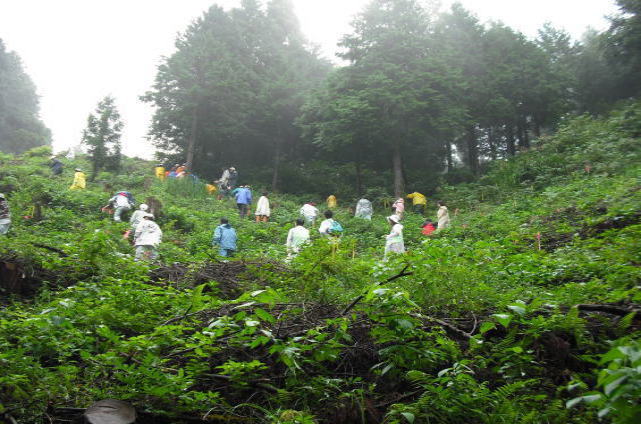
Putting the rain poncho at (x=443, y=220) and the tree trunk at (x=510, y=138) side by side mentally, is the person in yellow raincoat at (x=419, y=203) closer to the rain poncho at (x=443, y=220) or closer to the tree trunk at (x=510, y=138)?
the rain poncho at (x=443, y=220)

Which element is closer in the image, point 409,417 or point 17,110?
point 409,417

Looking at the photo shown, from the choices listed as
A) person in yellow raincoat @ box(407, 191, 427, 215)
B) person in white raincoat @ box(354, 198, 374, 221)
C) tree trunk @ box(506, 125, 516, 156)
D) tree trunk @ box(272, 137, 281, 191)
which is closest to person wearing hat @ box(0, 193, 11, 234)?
person in white raincoat @ box(354, 198, 374, 221)

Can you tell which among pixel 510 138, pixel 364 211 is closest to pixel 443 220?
pixel 364 211

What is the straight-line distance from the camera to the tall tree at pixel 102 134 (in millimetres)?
23406

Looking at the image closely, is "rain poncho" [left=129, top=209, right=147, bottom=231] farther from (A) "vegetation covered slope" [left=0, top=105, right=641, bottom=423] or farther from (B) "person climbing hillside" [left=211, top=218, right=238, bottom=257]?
(A) "vegetation covered slope" [left=0, top=105, right=641, bottom=423]

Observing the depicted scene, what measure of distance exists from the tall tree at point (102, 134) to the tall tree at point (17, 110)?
1162 inches

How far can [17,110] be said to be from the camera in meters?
50.6

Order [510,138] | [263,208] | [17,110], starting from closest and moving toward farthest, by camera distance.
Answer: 1. [263,208]
2. [510,138]
3. [17,110]

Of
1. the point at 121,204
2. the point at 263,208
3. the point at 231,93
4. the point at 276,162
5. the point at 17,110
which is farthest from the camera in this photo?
the point at 17,110

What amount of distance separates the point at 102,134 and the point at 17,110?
1407 inches

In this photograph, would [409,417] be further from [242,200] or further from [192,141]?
[192,141]

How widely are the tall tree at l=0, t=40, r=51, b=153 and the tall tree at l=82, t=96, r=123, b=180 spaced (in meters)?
29.5

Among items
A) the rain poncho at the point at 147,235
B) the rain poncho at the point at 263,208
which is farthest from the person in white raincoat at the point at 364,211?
the rain poncho at the point at 147,235

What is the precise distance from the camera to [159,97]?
3055 cm
